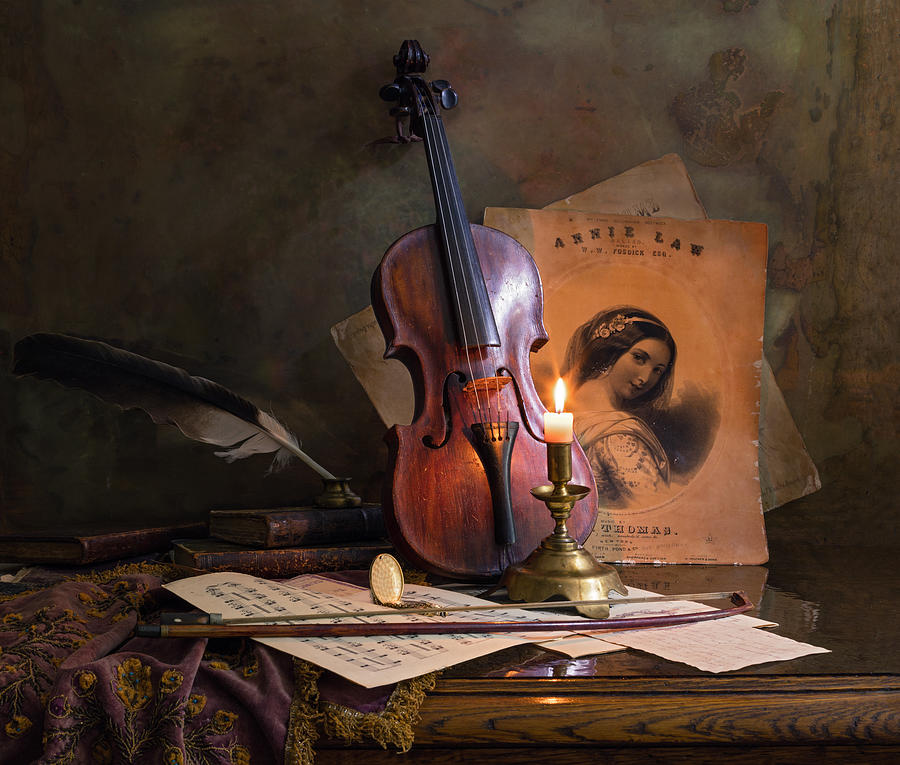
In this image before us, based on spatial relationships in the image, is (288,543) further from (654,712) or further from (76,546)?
(654,712)

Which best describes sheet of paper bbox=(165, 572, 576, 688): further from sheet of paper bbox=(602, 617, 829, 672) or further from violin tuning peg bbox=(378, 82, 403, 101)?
violin tuning peg bbox=(378, 82, 403, 101)

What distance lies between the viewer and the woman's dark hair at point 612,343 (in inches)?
59.4

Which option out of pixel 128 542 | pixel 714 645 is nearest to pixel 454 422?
pixel 714 645

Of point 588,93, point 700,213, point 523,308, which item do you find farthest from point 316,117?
point 700,213

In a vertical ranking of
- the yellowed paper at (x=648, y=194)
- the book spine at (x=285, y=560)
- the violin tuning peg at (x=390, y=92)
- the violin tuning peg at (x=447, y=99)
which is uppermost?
the violin tuning peg at (x=390, y=92)

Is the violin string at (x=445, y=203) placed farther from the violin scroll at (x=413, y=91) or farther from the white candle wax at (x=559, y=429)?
the white candle wax at (x=559, y=429)

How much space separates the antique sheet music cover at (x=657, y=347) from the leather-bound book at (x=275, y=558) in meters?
0.49

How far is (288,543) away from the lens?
4.07 feet

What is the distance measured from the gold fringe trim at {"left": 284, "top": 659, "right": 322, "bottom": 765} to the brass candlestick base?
0.58 meters

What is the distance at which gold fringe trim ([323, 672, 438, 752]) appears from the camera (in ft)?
2.36

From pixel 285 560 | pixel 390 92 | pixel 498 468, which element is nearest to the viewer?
pixel 498 468

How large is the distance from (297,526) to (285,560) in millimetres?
61

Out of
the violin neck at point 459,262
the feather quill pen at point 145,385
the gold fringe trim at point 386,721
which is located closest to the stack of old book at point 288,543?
the feather quill pen at point 145,385

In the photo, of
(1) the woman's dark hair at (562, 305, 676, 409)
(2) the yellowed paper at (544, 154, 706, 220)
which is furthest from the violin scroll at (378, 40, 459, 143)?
(1) the woman's dark hair at (562, 305, 676, 409)
